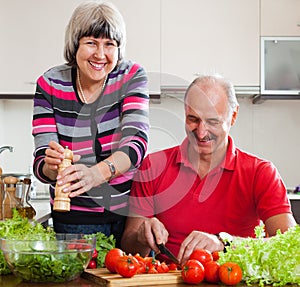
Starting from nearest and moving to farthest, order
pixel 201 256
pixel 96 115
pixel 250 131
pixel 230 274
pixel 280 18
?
1. pixel 230 274
2. pixel 201 256
3. pixel 96 115
4. pixel 280 18
5. pixel 250 131

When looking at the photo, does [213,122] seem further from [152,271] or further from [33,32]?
[33,32]

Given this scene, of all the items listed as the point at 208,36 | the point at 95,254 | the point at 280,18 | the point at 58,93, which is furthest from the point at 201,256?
the point at 280,18

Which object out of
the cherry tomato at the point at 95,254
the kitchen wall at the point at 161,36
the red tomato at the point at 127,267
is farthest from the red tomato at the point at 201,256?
the kitchen wall at the point at 161,36

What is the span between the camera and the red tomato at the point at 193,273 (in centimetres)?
153

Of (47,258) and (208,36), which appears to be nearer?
(47,258)

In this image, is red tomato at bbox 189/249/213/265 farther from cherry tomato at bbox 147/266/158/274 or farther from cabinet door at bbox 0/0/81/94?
cabinet door at bbox 0/0/81/94

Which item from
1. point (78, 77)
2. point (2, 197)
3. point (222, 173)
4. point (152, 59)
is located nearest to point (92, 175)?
point (78, 77)

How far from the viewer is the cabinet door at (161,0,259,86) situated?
4.05 m

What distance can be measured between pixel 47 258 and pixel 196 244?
1.50 feet

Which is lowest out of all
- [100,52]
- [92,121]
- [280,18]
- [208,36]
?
[92,121]

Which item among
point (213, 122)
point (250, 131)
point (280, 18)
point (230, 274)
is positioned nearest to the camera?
point (230, 274)

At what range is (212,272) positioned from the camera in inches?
61.2

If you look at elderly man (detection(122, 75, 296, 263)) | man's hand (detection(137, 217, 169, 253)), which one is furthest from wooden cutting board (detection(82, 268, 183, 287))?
elderly man (detection(122, 75, 296, 263))

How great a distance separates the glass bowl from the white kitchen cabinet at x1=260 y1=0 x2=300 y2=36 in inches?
110
